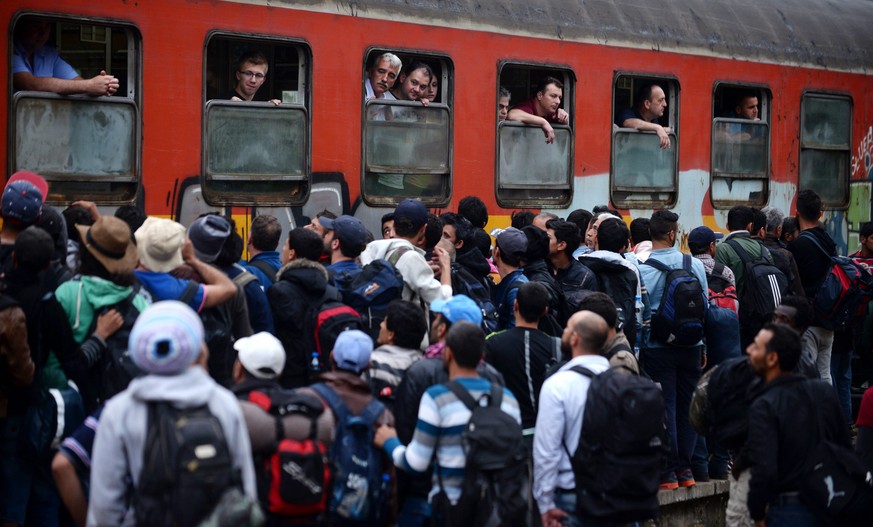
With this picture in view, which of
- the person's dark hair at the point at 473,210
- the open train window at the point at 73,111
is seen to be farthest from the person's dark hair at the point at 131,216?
the person's dark hair at the point at 473,210

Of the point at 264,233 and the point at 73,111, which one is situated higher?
the point at 73,111

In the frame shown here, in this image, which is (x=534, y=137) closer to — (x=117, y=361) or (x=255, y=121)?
(x=255, y=121)

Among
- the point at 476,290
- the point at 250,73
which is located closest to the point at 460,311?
the point at 476,290

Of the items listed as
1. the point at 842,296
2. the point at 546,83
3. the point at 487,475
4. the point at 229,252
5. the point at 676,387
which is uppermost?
the point at 546,83

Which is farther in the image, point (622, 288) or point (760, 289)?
point (760, 289)

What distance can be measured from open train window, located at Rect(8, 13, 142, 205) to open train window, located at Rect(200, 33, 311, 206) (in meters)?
0.45

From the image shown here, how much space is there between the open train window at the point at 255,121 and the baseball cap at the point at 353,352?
94.5 inches

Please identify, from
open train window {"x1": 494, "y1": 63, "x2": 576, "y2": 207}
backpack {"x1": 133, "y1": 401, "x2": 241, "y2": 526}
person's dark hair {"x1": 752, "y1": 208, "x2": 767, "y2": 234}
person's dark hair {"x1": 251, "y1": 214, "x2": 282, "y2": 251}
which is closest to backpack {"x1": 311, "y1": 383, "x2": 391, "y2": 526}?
backpack {"x1": 133, "y1": 401, "x2": 241, "y2": 526}

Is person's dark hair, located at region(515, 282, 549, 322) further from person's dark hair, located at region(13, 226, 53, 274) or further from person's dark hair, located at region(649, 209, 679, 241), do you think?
person's dark hair, located at region(13, 226, 53, 274)

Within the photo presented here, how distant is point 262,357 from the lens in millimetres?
4328

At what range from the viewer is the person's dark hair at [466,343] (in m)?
4.64

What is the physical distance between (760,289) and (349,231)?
3199 mm

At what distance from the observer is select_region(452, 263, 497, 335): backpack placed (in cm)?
636

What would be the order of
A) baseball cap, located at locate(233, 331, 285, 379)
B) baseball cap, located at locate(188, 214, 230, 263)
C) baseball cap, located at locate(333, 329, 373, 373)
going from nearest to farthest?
baseball cap, located at locate(233, 331, 285, 379) < baseball cap, located at locate(333, 329, 373, 373) < baseball cap, located at locate(188, 214, 230, 263)
